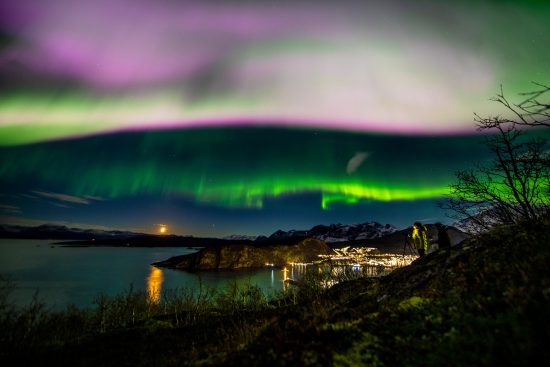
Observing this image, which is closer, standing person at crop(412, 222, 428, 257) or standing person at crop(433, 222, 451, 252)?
standing person at crop(433, 222, 451, 252)

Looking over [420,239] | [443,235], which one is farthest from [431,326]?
[420,239]

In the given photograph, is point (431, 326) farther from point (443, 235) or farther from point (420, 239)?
point (420, 239)

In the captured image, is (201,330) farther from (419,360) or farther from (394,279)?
(419,360)

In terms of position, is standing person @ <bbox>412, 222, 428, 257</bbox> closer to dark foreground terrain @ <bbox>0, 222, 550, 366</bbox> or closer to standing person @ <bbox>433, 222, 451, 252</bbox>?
standing person @ <bbox>433, 222, 451, 252</bbox>

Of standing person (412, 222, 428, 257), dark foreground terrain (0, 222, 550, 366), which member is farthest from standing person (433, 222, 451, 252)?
dark foreground terrain (0, 222, 550, 366)

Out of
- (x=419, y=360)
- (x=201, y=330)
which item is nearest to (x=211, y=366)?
(x=419, y=360)

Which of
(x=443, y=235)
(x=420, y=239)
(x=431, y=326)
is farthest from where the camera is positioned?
(x=420, y=239)

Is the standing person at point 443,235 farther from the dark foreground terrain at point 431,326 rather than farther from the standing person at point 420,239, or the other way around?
the dark foreground terrain at point 431,326

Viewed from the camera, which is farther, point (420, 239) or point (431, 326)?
point (420, 239)

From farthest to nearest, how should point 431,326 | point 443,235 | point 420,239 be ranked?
1. point 420,239
2. point 443,235
3. point 431,326

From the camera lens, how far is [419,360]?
210 inches

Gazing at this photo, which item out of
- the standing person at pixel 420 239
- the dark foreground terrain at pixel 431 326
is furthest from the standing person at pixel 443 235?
the dark foreground terrain at pixel 431 326

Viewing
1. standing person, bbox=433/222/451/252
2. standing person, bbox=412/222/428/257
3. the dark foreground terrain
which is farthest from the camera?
standing person, bbox=412/222/428/257

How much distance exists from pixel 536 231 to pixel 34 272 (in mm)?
217127
